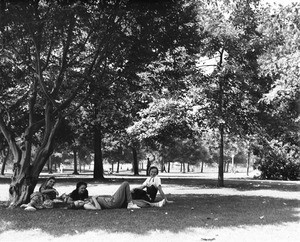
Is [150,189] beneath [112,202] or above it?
above

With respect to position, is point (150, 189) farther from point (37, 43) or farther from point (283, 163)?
point (283, 163)

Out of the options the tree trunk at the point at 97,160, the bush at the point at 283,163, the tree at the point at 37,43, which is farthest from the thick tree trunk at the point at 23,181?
the bush at the point at 283,163

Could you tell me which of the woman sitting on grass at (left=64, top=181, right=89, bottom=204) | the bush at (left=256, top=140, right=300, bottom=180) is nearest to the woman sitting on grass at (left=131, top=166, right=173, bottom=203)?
the woman sitting on grass at (left=64, top=181, right=89, bottom=204)

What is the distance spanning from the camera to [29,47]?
12.8 meters

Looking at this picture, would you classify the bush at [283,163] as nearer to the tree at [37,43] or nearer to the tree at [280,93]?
the tree at [280,93]

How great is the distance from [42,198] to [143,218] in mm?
3747

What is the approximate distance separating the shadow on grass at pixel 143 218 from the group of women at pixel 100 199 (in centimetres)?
36

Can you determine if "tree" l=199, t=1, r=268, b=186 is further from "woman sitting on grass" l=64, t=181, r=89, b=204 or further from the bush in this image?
the bush

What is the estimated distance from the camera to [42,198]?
11.2 m

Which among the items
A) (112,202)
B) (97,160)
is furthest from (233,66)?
(97,160)

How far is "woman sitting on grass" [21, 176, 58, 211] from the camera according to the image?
10.8 m

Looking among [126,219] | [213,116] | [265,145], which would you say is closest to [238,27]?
[213,116]

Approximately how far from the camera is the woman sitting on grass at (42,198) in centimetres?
1081

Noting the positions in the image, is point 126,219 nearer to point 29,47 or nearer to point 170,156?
point 29,47
